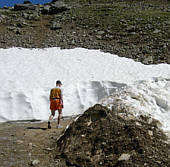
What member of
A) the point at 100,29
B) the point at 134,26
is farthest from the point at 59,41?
the point at 134,26

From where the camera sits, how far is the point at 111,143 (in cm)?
500

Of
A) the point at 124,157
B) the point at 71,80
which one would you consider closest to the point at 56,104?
the point at 124,157

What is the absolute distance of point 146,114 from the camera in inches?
226

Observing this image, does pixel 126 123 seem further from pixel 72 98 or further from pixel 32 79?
pixel 32 79

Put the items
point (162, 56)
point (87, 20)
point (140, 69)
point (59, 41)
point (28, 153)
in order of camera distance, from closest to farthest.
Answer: point (28, 153) < point (140, 69) < point (162, 56) < point (59, 41) < point (87, 20)

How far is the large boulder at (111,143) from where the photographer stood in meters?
4.58

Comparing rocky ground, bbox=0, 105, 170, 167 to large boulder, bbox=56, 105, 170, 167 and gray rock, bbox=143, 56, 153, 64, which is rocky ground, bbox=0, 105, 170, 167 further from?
gray rock, bbox=143, 56, 153, 64

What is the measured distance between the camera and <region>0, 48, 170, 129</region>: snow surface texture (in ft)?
24.1

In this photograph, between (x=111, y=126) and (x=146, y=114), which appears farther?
(x=146, y=114)

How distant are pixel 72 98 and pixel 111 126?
5092 millimetres

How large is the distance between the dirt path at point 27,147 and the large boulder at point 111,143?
304mm

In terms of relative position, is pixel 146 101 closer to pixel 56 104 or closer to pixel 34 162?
pixel 56 104

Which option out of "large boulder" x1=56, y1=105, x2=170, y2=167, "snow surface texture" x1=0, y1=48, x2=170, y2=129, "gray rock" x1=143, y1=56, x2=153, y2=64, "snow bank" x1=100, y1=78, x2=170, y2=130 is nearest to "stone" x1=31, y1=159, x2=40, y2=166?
"large boulder" x1=56, y1=105, x2=170, y2=167

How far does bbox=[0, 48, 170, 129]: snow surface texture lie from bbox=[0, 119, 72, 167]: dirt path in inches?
93.5
